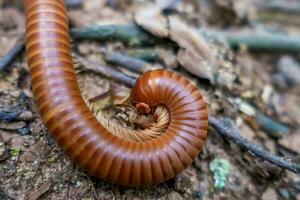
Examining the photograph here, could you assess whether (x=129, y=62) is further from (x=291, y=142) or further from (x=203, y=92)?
(x=291, y=142)

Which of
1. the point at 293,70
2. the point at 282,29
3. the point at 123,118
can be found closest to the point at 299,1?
the point at 282,29

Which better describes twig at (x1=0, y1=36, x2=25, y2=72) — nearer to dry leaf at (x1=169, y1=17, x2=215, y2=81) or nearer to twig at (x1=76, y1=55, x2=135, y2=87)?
twig at (x1=76, y1=55, x2=135, y2=87)

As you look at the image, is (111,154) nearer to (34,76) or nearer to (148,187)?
(148,187)

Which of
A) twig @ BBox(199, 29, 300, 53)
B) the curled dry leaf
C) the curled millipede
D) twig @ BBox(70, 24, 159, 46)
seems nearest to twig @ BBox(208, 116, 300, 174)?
the curled millipede

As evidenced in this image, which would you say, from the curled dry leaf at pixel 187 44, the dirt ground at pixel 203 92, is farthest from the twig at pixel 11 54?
the curled dry leaf at pixel 187 44

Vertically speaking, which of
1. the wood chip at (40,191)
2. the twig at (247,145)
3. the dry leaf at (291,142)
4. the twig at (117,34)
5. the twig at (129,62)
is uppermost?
the twig at (117,34)

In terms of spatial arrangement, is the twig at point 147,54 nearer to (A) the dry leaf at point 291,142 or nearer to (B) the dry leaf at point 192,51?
(B) the dry leaf at point 192,51

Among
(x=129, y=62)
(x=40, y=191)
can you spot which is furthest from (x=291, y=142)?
(x=40, y=191)
